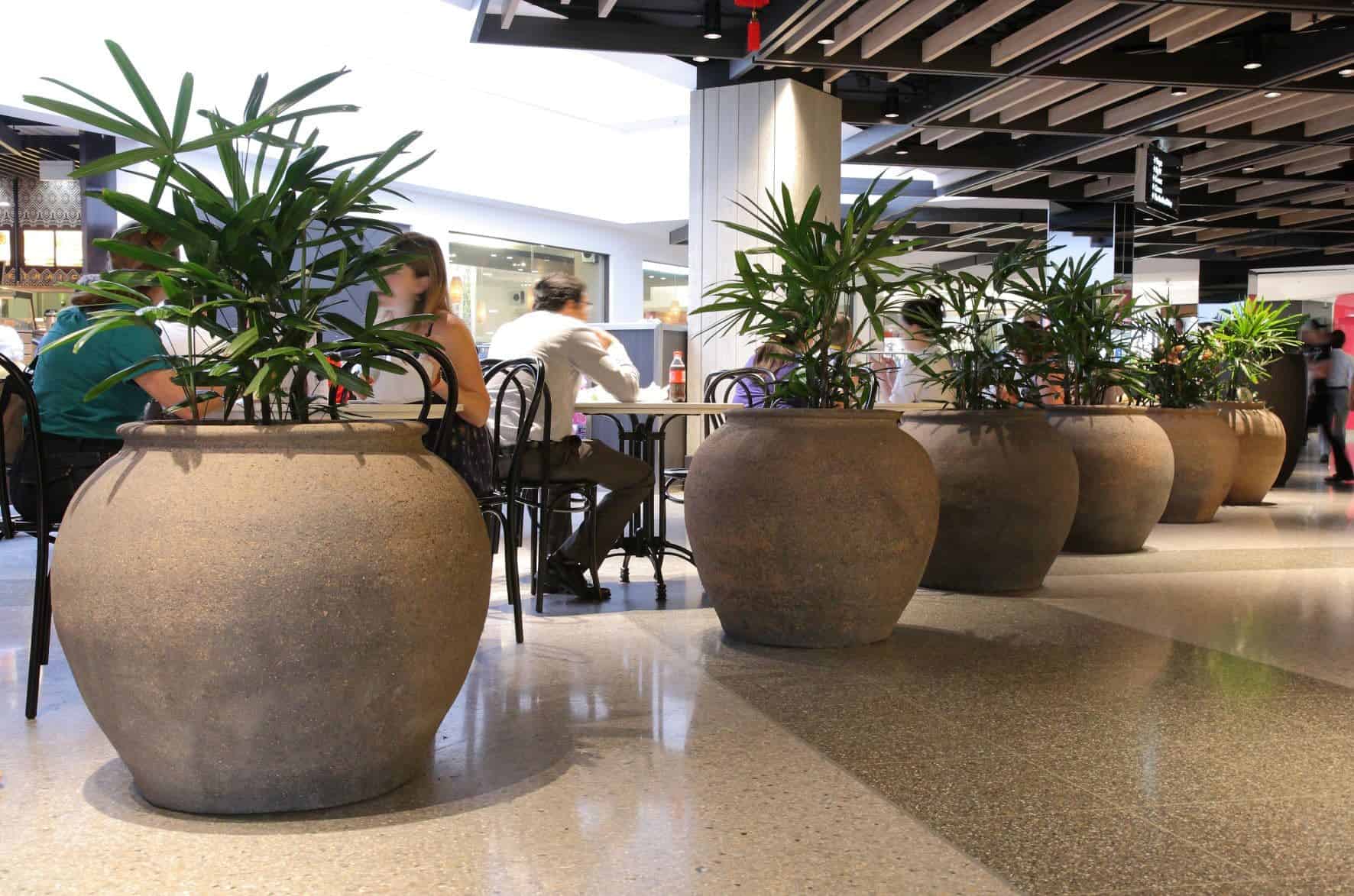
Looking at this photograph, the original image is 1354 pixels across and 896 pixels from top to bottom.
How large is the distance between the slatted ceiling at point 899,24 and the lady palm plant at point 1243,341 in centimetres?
290

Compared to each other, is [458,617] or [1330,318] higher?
[1330,318]

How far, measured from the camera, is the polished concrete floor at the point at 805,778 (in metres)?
1.95

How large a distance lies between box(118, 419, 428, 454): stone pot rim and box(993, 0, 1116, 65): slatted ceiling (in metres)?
6.30

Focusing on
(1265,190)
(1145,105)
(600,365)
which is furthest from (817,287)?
(1265,190)

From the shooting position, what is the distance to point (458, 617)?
224cm

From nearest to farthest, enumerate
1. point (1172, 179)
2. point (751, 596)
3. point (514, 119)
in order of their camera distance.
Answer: point (751, 596) → point (1172, 179) → point (514, 119)

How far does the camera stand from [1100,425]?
5676 millimetres

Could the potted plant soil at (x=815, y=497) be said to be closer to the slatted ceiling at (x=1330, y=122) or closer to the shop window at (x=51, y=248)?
the slatted ceiling at (x=1330, y=122)

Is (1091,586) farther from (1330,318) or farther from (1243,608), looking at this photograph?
(1330,318)

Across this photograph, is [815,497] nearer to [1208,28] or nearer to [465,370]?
[465,370]

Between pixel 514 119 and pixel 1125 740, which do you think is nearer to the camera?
pixel 1125 740

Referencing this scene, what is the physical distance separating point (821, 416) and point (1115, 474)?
108 inches

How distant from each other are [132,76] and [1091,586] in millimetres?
3989

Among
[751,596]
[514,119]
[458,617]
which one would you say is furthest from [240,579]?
[514,119]
